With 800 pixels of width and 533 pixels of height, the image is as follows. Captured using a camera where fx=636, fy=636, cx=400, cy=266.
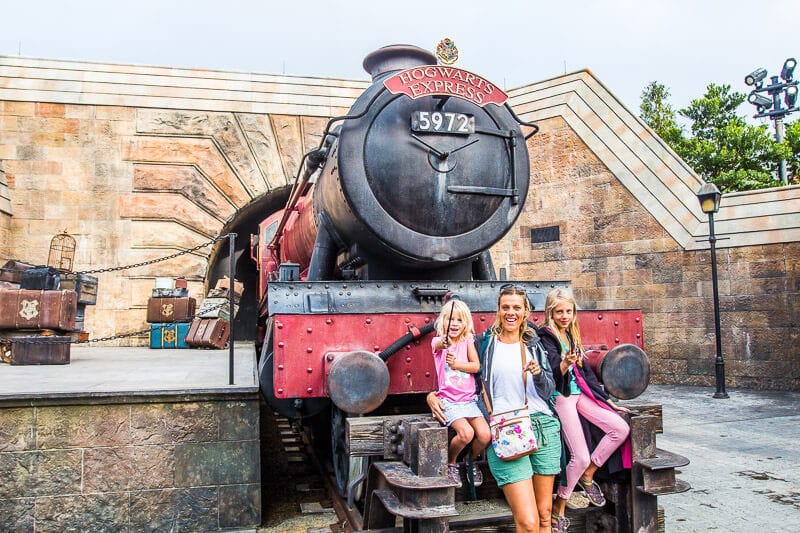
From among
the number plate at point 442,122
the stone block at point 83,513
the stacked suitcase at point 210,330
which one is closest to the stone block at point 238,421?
the stone block at point 83,513

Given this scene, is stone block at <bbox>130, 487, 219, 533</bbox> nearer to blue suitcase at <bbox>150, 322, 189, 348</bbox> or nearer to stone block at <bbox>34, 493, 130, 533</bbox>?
stone block at <bbox>34, 493, 130, 533</bbox>

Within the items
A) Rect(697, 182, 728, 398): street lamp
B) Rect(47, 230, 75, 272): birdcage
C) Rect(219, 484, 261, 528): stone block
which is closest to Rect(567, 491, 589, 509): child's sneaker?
Rect(219, 484, 261, 528): stone block

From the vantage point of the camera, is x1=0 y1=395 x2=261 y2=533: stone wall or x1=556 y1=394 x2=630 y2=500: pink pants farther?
x1=0 y1=395 x2=261 y2=533: stone wall

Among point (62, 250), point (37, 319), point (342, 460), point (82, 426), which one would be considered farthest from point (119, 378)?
point (62, 250)

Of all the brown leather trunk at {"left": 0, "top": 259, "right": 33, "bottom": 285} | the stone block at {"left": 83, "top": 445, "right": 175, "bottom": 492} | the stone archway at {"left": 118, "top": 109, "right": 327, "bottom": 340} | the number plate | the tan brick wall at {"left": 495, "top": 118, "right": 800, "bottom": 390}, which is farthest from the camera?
the stone archway at {"left": 118, "top": 109, "right": 327, "bottom": 340}

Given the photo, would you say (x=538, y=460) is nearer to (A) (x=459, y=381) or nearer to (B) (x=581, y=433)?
(B) (x=581, y=433)

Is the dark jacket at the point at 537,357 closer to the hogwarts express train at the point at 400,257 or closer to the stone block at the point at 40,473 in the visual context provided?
the hogwarts express train at the point at 400,257

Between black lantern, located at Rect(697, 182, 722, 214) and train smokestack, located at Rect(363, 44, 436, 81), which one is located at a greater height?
train smokestack, located at Rect(363, 44, 436, 81)

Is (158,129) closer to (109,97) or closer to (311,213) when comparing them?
(109,97)

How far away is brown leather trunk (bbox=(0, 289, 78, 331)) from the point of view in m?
6.39

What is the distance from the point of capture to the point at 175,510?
353 centimetres

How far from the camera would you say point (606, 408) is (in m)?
2.78

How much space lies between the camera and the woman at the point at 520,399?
252 centimetres

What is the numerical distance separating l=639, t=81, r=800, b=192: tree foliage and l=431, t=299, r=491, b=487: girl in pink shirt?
772 inches
